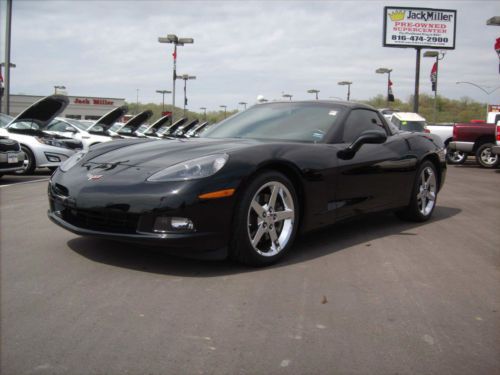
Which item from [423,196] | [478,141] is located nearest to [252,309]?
[423,196]

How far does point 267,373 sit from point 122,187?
1767 millimetres

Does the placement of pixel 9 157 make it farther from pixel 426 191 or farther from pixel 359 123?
pixel 426 191

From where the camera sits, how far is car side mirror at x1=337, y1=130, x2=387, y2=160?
4438 mm

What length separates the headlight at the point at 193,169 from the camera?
11.4ft

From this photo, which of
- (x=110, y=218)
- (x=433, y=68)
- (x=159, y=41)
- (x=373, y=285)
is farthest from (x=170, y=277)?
(x=433, y=68)

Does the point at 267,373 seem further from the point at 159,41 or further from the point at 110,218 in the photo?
the point at 159,41

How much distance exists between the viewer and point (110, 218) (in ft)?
11.5

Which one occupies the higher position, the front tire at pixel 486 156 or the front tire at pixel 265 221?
the front tire at pixel 486 156

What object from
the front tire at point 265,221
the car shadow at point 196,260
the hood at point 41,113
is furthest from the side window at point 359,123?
the hood at point 41,113

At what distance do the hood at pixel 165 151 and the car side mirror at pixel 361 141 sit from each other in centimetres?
82

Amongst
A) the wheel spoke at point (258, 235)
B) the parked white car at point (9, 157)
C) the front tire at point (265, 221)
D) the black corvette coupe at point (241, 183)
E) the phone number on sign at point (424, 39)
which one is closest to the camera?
the black corvette coupe at point (241, 183)

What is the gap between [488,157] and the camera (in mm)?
15203

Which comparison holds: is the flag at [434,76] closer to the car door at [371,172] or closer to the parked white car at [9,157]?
the parked white car at [9,157]

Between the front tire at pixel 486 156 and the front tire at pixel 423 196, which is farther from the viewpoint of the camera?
the front tire at pixel 486 156
